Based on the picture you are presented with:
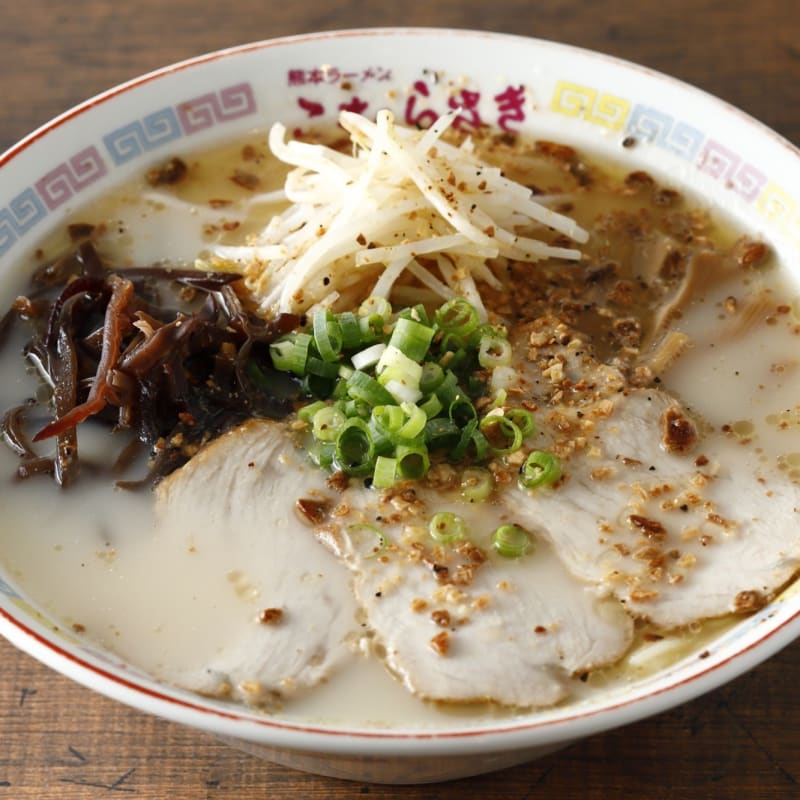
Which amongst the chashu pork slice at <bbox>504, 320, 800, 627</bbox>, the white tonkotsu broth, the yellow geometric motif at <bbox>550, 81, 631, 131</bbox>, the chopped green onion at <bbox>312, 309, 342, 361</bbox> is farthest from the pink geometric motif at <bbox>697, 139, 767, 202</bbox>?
the chopped green onion at <bbox>312, 309, 342, 361</bbox>

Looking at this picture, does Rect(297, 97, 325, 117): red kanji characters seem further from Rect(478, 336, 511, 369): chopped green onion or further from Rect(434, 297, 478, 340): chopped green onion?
Rect(478, 336, 511, 369): chopped green onion

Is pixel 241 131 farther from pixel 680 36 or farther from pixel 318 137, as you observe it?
pixel 680 36

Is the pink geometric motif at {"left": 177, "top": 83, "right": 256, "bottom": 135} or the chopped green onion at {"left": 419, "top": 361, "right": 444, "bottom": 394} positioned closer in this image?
the chopped green onion at {"left": 419, "top": 361, "right": 444, "bottom": 394}

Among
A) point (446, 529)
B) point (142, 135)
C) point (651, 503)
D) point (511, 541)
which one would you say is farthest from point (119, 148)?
point (651, 503)

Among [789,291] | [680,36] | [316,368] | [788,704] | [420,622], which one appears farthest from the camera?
[680,36]

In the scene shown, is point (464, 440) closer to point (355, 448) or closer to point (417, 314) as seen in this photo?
point (355, 448)

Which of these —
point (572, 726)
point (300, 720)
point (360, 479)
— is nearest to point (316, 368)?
point (360, 479)

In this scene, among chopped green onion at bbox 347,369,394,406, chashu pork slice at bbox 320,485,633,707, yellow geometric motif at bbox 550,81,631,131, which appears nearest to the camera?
chashu pork slice at bbox 320,485,633,707

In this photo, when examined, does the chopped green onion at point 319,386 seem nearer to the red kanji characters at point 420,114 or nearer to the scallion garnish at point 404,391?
the scallion garnish at point 404,391
